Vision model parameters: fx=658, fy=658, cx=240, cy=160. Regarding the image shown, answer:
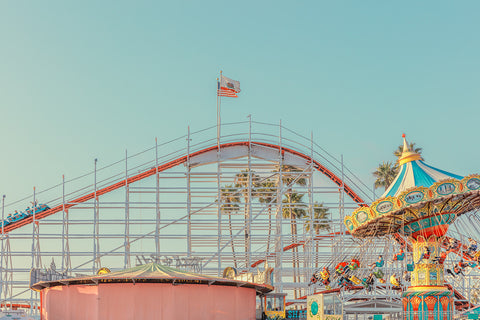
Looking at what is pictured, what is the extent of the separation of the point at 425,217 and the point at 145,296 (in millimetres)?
11252

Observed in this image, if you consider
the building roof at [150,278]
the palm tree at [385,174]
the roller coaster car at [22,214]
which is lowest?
the building roof at [150,278]

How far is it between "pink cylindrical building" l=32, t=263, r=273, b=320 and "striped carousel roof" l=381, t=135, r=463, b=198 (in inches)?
312

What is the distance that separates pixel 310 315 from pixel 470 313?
22.5 feet

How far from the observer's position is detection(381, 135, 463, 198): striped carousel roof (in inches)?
1042

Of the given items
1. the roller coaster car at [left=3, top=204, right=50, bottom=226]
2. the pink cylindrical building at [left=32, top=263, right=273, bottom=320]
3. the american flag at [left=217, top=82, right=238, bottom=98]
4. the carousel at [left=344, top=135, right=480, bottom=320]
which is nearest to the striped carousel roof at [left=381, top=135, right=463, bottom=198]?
the carousel at [left=344, top=135, right=480, bottom=320]

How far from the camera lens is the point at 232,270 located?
27.4 meters

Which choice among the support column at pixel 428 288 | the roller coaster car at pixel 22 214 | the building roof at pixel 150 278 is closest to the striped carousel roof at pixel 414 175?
the support column at pixel 428 288

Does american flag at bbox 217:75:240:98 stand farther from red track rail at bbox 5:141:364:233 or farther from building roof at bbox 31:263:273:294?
building roof at bbox 31:263:273:294

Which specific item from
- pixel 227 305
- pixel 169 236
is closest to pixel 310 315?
pixel 227 305

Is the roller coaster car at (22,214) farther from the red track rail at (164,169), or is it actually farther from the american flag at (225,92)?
the american flag at (225,92)

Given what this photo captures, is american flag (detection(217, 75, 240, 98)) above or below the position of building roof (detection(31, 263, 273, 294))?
above

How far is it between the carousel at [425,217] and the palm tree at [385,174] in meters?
24.8

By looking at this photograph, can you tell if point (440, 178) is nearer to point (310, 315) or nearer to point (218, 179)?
point (310, 315)

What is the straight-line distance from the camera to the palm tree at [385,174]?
171 ft
